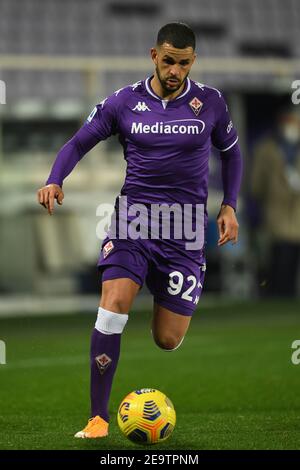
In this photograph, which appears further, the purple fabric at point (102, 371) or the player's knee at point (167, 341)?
the player's knee at point (167, 341)

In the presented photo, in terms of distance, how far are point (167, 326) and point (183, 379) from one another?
102 inches

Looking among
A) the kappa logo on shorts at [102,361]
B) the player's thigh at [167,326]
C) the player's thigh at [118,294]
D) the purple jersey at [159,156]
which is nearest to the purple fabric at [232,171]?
the purple jersey at [159,156]

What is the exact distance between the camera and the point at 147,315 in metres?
14.1

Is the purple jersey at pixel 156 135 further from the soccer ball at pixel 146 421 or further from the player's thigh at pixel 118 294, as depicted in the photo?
the soccer ball at pixel 146 421

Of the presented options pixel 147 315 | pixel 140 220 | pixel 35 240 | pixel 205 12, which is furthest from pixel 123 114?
pixel 205 12

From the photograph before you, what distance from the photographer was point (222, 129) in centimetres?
616

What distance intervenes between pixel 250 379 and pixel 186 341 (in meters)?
3.13

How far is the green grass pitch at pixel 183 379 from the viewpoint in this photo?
573cm

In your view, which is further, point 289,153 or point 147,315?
point 289,153

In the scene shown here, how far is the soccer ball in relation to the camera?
530cm

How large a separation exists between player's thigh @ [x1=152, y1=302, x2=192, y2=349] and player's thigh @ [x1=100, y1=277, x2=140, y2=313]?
1.57 ft

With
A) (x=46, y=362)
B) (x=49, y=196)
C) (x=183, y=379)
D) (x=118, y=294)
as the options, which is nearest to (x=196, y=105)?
(x=49, y=196)

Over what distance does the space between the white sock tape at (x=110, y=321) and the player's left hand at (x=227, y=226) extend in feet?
2.39
